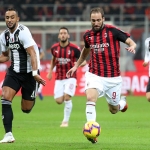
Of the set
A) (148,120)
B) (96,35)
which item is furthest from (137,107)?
(96,35)

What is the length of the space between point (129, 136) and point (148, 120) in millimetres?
4323

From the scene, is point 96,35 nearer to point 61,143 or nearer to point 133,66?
point 61,143

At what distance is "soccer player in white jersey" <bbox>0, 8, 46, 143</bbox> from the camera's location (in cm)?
1003

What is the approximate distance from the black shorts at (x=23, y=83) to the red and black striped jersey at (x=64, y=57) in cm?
499

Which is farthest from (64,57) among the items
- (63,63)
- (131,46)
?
(131,46)

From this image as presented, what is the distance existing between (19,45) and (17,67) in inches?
17.1

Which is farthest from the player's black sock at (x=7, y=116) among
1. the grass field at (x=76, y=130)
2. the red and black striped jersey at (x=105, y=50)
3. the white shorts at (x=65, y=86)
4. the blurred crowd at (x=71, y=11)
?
the blurred crowd at (x=71, y=11)

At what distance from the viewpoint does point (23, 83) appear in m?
10.6

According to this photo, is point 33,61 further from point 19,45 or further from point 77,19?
point 77,19

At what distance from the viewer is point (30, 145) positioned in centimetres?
979

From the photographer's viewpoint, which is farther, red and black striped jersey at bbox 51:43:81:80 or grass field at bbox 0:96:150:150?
red and black striped jersey at bbox 51:43:81:80

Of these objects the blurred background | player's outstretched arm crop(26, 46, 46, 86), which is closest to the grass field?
player's outstretched arm crop(26, 46, 46, 86)

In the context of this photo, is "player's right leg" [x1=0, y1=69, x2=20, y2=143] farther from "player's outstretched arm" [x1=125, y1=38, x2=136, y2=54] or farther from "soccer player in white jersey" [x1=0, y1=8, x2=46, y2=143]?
"player's outstretched arm" [x1=125, y1=38, x2=136, y2=54]

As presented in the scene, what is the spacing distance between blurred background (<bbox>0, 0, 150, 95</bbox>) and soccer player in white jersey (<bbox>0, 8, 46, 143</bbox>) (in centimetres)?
1687
